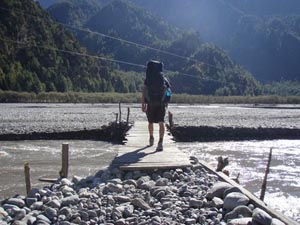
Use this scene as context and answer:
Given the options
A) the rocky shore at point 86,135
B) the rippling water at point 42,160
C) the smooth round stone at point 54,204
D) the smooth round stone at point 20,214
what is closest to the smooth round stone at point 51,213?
the smooth round stone at point 54,204

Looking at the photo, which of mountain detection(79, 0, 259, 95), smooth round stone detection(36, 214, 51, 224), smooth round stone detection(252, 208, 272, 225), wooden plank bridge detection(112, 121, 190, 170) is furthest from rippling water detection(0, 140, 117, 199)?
mountain detection(79, 0, 259, 95)

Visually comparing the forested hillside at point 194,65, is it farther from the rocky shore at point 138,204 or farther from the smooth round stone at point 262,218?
the smooth round stone at point 262,218

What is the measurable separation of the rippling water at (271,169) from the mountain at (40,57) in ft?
249

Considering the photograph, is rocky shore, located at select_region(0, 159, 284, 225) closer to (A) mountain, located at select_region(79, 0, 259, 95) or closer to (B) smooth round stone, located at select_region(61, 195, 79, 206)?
(B) smooth round stone, located at select_region(61, 195, 79, 206)

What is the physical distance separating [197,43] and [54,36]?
256 feet

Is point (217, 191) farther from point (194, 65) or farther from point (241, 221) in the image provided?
point (194, 65)

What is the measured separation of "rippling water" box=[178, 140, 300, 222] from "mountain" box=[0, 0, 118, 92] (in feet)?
249

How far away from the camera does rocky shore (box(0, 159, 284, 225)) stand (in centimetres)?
584

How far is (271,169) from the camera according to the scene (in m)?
16.0

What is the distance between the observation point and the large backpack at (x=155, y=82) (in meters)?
9.64

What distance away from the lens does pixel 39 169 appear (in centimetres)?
1535

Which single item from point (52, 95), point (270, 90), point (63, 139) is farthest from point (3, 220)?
point (270, 90)

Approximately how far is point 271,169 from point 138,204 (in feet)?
35.4

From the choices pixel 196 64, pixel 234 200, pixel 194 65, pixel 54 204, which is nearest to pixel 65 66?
pixel 194 65
